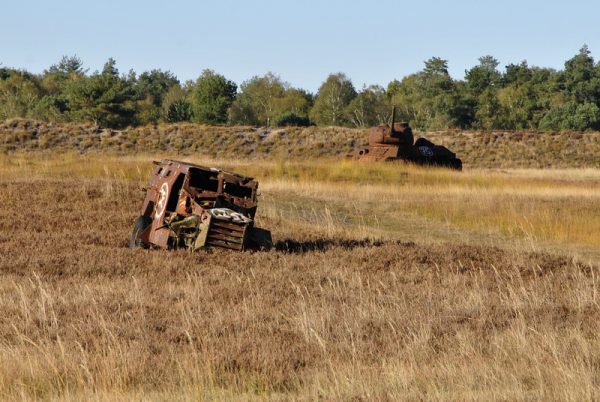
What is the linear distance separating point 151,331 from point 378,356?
7.75 feet

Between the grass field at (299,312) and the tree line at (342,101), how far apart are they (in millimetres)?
57588

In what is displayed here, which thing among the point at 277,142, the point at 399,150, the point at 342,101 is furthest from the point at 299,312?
the point at 342,101

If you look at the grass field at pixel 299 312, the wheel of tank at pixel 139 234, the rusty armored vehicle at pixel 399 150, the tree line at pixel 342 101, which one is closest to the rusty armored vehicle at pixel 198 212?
the wheel of tank at pixel 139 234

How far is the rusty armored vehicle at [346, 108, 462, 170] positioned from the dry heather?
12.8 m

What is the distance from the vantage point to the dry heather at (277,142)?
5356 centimetres

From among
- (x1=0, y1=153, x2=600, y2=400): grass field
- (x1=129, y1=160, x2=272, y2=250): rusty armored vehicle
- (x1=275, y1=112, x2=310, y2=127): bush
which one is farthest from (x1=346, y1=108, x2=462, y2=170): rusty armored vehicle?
(x1=275, y1=112, x2=310, y2=127): bush

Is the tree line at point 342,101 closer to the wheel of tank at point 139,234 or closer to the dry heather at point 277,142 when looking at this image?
the dry heather at point 277,142

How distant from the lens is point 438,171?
36.8 m

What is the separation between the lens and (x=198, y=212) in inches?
567

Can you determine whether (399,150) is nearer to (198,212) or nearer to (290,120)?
(198,212)

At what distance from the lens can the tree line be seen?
265 feet

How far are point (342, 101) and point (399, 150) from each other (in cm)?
7056

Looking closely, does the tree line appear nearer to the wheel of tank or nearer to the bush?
the bush

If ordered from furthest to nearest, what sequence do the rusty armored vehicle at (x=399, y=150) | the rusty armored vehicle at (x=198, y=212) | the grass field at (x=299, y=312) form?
the rusty armored vehicle at (x=399, y=150) → the rusty armored vehicle at (x=198, y=212) → the grass field at (x=299, y=312)
